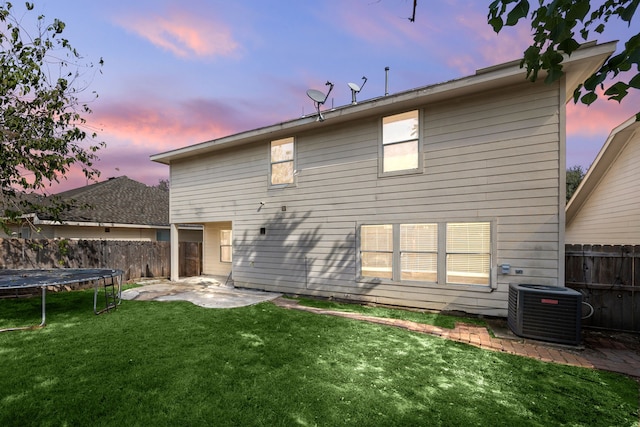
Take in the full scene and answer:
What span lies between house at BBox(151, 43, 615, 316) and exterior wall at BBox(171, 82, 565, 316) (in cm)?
2

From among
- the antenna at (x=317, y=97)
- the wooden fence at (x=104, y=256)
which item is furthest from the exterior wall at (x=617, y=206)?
the wooden fence at (x=104, y=256)

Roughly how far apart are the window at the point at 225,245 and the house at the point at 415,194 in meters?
2.48

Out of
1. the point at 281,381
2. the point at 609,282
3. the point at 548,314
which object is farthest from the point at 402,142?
the point at 281,381

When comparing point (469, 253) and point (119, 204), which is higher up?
point (119, 204)

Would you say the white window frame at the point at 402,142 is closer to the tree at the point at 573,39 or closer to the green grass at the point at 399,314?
the green grass at the point at 399,314

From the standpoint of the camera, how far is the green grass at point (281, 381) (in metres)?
2.70

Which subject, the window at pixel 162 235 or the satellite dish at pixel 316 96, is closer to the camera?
the satellite dish at pixel 316 96

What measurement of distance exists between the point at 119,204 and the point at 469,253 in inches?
638

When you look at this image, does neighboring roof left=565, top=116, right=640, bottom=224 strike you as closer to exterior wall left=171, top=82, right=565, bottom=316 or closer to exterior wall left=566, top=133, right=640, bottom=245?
exterior wall left=566, top=133, right=640, bottom=245

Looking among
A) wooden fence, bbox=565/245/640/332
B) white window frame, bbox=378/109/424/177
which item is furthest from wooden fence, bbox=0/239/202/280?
wooden fence, bbox=565/245/640/332

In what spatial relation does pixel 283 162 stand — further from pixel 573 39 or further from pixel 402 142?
pixel 573 39

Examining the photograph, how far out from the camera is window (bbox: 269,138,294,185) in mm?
8664

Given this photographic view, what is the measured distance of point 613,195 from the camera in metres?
9.28

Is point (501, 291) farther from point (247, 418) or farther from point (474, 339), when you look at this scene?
point (247, 418)
